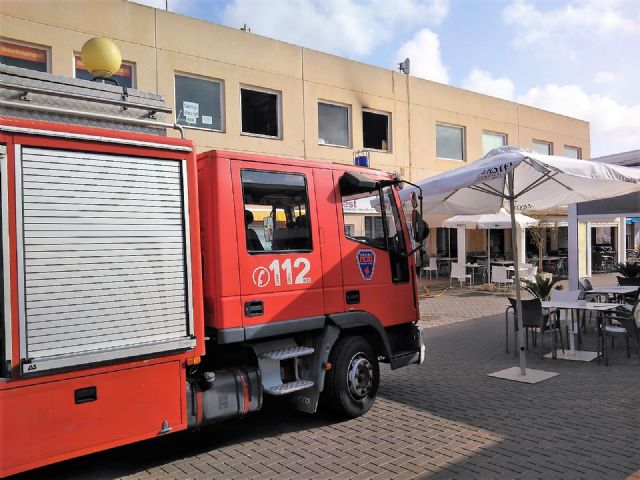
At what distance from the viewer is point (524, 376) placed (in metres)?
6.96

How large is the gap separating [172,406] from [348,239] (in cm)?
232

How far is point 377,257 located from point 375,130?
43.2 ft

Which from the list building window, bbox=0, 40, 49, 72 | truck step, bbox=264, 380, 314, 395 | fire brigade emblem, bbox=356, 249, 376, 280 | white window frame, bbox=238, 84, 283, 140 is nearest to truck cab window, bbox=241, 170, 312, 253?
fire brigade emblem, bbox=356, 249, 376, 280

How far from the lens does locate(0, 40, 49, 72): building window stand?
1132cm

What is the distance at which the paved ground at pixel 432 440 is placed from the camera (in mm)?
4238

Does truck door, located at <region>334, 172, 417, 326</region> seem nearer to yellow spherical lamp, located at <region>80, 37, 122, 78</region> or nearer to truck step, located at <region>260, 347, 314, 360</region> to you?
truck step, located at <region>260, 347, 314, 360</region>

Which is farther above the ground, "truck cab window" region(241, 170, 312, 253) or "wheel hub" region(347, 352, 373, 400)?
"truck cab window" region(241, 170, 312, 253)

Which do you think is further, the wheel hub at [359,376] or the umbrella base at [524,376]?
the umbrella base at [524,376]

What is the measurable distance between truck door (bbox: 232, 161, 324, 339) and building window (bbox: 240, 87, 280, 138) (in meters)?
10.2

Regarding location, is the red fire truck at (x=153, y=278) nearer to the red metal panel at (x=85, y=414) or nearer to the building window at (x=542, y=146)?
the red metal panel at (x=85, y=414)

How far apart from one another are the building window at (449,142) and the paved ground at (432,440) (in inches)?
560

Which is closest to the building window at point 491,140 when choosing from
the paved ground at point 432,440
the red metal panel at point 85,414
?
the paved ground at point 432,440

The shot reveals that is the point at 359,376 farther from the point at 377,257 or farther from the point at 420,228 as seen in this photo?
the point at 420,228

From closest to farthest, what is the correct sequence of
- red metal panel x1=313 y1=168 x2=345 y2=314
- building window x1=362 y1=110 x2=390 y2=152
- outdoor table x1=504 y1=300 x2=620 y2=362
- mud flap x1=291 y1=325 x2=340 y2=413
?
1. mud flap x1=291 y1=325 x2=340 y2=413
2. red metal panel x1=313 y1=168 x2=345 y2=314
3. outdoor table x1=504 y1=300 x2=620 y2=362
4. building window x1=362 y1=110 x2=390 y2=152
